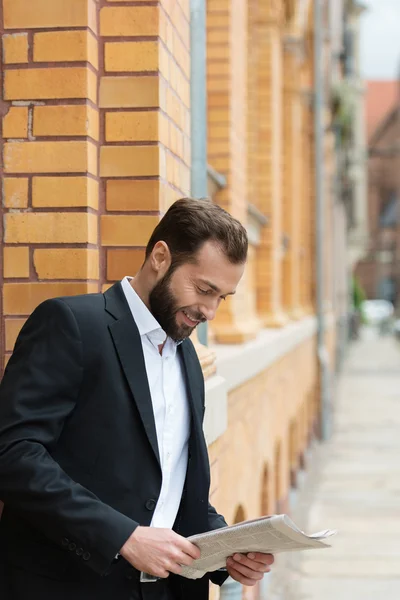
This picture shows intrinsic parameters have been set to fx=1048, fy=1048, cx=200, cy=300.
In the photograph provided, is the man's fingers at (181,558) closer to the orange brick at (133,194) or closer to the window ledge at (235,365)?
the orange brick at (133,194)

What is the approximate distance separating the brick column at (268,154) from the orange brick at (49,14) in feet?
18.0

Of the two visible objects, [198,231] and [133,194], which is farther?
[133,194]

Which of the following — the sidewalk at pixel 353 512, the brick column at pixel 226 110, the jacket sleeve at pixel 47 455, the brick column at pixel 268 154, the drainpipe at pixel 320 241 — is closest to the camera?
the jacket sleeve at pixel 47 455

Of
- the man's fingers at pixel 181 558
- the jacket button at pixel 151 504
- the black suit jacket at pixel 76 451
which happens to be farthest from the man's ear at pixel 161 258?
the man's fingers at pixel 181 558

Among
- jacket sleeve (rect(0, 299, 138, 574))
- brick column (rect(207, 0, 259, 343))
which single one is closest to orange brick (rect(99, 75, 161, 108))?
jacket sleeve (rect(0, 299, 138, 574))

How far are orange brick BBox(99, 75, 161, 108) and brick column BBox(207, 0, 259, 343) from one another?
250 centimetres

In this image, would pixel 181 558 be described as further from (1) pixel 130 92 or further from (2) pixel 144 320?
(1) pixel 130 92

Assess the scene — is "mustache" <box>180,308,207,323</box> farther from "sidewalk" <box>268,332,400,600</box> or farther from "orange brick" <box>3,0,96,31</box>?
"sidewalk" <box>268,332,400,600</box>

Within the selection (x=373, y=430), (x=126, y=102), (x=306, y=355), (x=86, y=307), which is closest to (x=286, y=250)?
(x=306, y=355)

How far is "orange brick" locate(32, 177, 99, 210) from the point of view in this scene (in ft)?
9.52

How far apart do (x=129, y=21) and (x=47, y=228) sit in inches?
28.2

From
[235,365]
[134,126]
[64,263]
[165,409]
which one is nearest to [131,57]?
[134,126]

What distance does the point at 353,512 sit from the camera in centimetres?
927

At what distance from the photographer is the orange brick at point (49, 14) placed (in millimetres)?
2947
